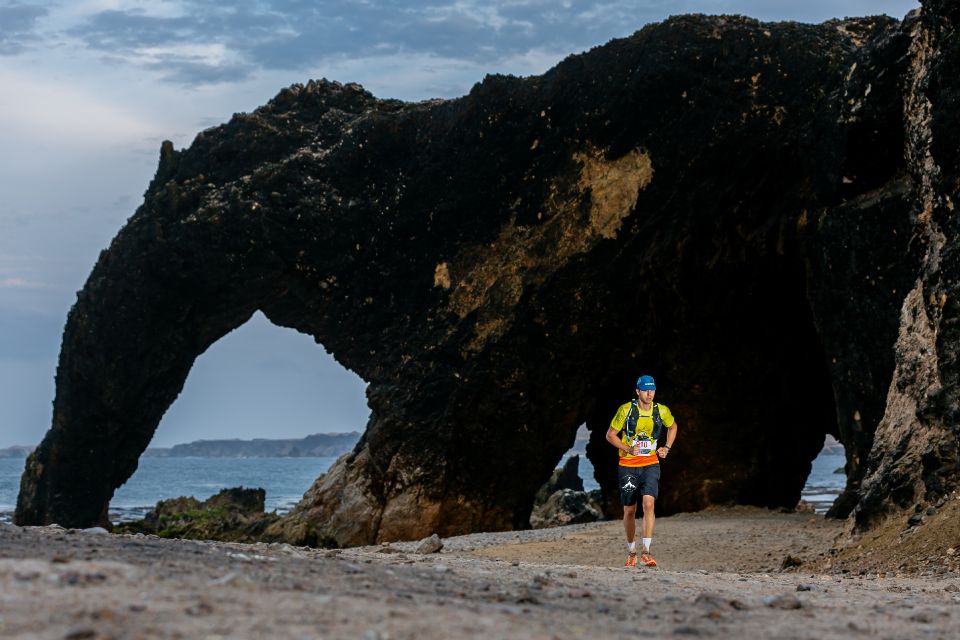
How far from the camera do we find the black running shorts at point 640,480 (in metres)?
11.3

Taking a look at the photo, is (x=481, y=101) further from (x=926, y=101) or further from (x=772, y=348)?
(x=926, y=101)

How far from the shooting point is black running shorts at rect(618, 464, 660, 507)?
37.2ft

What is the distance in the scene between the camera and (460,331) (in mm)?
21531

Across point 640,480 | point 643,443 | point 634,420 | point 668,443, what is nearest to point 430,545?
point 640,480

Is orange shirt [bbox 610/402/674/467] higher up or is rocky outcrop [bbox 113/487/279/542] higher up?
orange shirt [bbox 610/402/674/467]

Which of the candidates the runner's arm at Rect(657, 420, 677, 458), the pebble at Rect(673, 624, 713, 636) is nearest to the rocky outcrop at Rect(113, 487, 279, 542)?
the runner's arm at Rect(657, 420, 677, 458)

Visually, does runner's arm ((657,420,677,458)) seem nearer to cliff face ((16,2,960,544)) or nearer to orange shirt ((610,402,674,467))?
orange shirt ((610,402,674,467))

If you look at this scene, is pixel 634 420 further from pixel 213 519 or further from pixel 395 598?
pixel 213 519

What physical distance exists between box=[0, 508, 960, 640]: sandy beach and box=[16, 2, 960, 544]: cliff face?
1051 centimetres

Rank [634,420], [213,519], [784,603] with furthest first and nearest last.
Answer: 1. [213,519]
2. [634,420]
3. [784,603]

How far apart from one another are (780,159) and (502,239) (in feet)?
17.6

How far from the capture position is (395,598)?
5.66m

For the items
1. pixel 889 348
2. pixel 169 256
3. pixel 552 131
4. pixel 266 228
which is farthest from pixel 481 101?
pixel 889 348

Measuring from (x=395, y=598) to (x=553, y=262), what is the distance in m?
15.9
